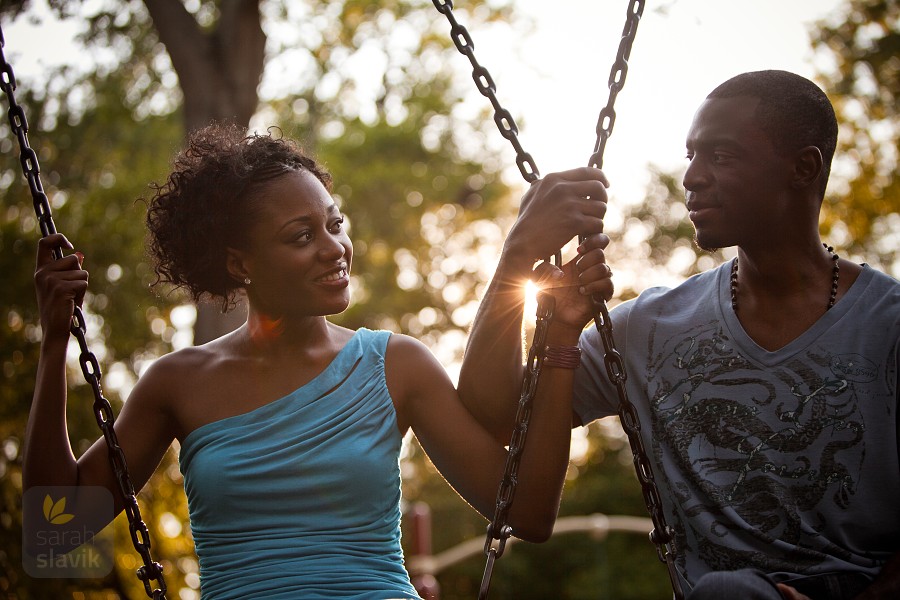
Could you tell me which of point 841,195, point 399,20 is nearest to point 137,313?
point 399,20

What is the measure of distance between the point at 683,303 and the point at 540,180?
22.7 inches

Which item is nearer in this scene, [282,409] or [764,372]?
[764,372]

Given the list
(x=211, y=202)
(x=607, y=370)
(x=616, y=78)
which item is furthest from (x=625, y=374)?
(x=211, y=202)

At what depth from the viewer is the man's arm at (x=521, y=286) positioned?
241 centimetres

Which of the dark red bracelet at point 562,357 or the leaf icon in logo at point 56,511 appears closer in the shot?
the dark red bracelet at point 562,357

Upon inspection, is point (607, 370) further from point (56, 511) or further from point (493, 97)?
point (56, 511)

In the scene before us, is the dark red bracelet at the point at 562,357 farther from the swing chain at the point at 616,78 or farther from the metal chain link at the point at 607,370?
the swing chain at the point at 616,78

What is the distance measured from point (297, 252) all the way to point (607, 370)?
86 cm

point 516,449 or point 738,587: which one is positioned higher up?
point 516,449

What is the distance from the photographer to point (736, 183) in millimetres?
2508

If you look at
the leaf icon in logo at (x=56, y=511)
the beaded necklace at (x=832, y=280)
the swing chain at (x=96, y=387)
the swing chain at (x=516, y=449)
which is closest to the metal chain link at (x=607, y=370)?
the swing chain at (x=516, y=449)

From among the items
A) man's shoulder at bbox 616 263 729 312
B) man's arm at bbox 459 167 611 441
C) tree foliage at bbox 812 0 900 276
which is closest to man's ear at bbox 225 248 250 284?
man's arm at bbox 459 167 611 441

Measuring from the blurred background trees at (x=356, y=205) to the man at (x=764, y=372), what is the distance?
3.72 meters

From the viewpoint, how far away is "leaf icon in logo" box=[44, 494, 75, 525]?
105 inches
